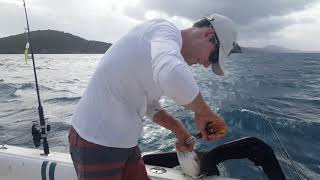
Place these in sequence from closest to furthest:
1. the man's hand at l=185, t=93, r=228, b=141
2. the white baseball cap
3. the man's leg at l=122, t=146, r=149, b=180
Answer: the man's hand at l=185, t=93, r=228, b=141
the white baseball cap
the man's leg at l=122, t=146, r=149, b=180

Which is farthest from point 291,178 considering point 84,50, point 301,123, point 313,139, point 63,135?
point 84,50

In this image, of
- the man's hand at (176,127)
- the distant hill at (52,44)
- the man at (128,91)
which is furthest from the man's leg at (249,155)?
the distant hill at (52,44)

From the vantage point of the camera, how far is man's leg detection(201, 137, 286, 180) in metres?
2.77

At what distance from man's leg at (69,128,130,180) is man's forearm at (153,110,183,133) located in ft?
1.75

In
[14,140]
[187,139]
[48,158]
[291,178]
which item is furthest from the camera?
[14,140]

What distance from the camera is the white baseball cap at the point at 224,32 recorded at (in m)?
1.97

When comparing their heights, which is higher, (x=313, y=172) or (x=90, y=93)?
(x=90, y=93)

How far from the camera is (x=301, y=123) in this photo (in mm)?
7949

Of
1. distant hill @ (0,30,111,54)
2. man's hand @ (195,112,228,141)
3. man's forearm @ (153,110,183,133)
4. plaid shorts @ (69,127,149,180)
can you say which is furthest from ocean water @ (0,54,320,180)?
distant hill @ (0,30,111,54)

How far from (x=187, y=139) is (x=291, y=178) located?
9.01ft

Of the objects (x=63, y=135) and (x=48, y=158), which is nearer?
(x=48, y=158)

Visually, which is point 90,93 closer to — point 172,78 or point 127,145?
point 127,145

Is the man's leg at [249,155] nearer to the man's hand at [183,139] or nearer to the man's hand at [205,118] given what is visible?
the man's hand at [183,139]

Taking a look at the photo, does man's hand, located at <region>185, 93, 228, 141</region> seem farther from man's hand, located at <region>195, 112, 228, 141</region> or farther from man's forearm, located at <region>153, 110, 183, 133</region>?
man's forearm, located at <region>153, 110, 183, 133</region>
